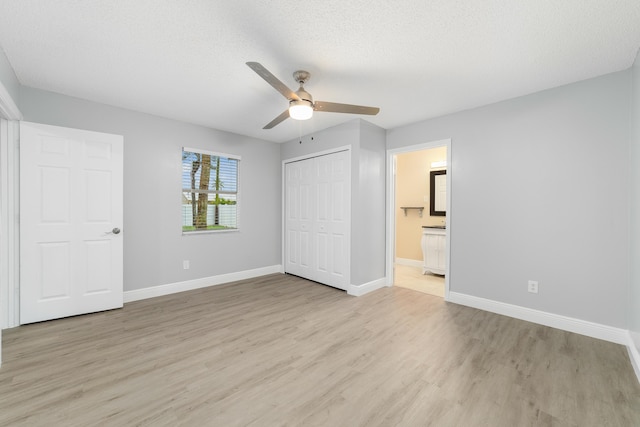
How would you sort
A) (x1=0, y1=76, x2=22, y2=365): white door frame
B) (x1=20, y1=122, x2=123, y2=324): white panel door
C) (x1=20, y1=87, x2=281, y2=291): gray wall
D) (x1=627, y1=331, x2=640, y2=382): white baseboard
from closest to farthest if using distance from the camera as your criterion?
(x1=627, y1=331, x2=640, y2=382): white baseboard < (x1=0, y1=76, x2=22, y2=365): white door frame < (x1=20, y1=122, x2=123, y2=324): white panel door < (x1=20, y1=87, x2=281, y2=291): gray wall

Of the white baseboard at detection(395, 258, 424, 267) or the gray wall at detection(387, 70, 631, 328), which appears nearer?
the gray wall at detection(387, 70, 631, 328)

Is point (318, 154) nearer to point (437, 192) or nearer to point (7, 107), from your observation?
point (437, 192)

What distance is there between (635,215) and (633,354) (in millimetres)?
1131

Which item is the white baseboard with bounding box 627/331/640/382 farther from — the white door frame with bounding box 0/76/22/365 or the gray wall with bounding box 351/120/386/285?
the white door frame with bounding box 0/76/22/365

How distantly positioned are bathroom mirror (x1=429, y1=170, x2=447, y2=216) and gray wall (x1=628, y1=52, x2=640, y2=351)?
9.39 feet

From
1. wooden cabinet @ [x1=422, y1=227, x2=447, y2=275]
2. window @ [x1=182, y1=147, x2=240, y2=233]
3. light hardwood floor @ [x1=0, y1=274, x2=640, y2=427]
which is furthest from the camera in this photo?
wooden cabinet @ [x1=422, y1=227, x2=447, y2=275]

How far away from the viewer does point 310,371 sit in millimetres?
2012

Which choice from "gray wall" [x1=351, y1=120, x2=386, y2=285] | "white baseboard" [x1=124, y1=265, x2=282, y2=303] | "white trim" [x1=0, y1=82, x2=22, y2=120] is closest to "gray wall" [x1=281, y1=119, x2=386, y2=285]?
"gray wall" [x1=351, y1=120, x2=386, y2=285]

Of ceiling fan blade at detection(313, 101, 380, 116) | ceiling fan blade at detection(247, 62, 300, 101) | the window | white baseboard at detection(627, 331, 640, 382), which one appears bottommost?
white baseboard at detection(627, 331, 640, 382)

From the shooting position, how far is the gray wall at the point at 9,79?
224 cm

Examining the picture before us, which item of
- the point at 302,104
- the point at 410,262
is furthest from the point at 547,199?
the point at 410,262

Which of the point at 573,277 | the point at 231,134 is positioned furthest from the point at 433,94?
the point at 231,134

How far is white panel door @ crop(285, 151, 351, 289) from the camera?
3965 mm

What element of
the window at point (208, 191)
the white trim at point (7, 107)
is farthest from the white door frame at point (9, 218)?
the window at point (208, 191)
